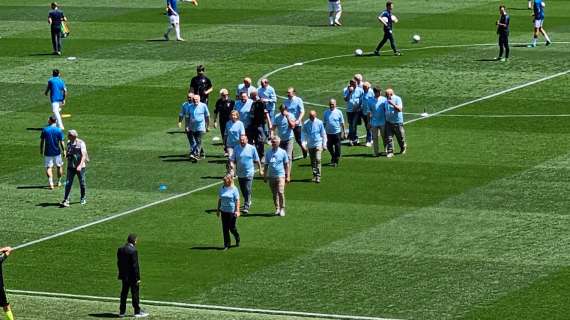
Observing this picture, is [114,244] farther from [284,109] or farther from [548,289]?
[548,289]

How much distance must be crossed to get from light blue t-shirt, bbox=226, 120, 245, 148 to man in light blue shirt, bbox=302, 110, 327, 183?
1.80 m

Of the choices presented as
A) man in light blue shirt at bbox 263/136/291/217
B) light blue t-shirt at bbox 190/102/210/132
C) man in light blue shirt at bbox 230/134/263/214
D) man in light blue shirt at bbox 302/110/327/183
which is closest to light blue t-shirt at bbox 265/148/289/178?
man in light blue shirt at bbox 263/136/291/217

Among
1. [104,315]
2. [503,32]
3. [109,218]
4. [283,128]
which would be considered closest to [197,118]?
[283,128]

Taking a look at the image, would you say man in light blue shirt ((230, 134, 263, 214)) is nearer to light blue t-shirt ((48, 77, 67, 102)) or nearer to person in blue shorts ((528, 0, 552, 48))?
light blue t-shirt ((48, 77, 67, 102))

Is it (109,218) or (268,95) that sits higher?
(268,95)

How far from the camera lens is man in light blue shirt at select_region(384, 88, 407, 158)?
44.2 metres

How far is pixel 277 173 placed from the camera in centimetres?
3816

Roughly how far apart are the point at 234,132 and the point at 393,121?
520cm

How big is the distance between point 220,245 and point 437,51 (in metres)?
26.9

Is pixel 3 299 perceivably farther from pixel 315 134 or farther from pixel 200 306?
pixel 315 134

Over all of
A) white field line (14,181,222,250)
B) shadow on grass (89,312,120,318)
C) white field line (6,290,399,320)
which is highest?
white field line (14,181,222,250)

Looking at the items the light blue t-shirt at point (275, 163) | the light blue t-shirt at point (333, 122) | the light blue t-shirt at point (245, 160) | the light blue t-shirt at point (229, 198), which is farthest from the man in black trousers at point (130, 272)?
the light blue t-shirt at point (333, 122)

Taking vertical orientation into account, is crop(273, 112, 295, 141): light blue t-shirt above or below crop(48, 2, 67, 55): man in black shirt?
below

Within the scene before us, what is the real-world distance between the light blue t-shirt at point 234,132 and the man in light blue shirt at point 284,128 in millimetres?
1006
